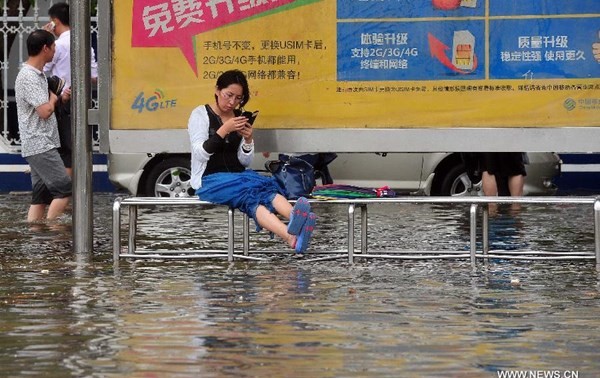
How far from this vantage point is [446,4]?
1191cm

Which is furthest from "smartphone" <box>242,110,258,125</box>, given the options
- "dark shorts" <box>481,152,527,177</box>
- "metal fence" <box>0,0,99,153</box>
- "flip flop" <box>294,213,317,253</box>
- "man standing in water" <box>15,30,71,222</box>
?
"metal fence" <box>0,0,99,153</box>

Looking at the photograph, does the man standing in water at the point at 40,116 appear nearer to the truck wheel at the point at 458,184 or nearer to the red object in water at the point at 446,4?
the red object in water at the point at 446,4

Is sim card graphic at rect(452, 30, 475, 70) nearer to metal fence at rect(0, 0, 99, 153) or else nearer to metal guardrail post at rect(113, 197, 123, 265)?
metal guardrail post at rect(113, 197, 123, 265)

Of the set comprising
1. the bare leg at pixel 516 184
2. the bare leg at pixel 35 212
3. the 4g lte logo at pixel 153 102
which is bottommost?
the bare leg at pixel 35 212

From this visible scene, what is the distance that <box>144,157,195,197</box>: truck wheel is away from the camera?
A: 18.3 meters

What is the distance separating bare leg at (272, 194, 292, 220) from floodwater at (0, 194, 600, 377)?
37 cm

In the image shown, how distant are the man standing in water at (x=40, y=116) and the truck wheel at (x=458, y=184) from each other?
479cm

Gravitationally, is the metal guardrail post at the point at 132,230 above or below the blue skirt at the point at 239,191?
below

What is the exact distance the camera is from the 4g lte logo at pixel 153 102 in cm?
1217

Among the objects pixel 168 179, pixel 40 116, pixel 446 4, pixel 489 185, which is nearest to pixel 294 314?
pixel 446 4

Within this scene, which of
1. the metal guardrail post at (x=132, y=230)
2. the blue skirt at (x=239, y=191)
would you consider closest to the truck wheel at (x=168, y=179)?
the metal guardrail post at (x=132, y=230)

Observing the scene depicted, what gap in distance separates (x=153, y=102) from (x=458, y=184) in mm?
6638

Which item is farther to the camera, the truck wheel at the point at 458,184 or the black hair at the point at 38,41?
the truck wheel at the point at 458,184

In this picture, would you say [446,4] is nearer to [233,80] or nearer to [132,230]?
[233,80]
